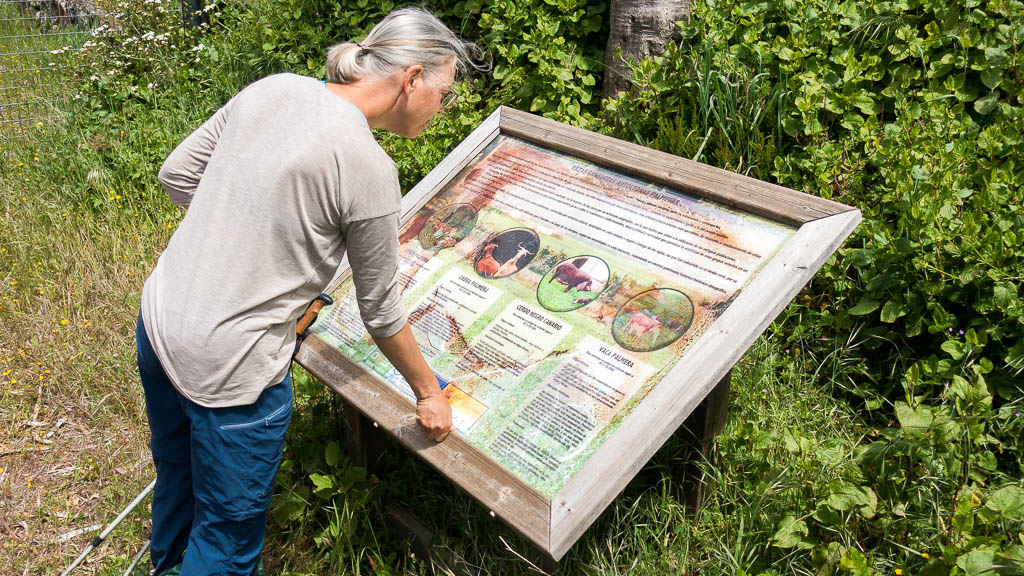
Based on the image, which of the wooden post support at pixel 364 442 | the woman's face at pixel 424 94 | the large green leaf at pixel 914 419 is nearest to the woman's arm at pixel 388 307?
the woman's face at pixel 424 94

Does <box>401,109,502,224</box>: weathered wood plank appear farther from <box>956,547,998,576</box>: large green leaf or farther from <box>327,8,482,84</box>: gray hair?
<box>956,547,998,576</box>: large green leaf

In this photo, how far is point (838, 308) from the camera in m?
3.07

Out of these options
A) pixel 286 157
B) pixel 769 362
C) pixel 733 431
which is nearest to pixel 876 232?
pixel 769 362

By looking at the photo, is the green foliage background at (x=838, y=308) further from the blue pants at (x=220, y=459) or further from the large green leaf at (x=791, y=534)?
the blue pants at (x=220, y=459)

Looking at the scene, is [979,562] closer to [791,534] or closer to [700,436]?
[791,534]

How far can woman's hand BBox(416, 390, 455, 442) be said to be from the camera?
2.03m

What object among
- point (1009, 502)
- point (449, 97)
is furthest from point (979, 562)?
point (449, 97)

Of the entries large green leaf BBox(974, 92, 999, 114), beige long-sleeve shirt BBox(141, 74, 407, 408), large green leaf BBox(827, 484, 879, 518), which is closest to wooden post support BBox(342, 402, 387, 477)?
beige long-sleeve shirt BBox(141, 74, 407, 408)

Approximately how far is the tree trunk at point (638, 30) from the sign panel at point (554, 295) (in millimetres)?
1350

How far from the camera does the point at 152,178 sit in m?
4.94

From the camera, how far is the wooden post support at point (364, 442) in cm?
277

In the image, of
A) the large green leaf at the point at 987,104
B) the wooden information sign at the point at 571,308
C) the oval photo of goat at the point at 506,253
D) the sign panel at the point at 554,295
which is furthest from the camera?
the large green leaf at the point at 987,104

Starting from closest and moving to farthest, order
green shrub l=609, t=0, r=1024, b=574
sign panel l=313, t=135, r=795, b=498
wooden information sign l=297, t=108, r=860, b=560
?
wooden information sign l=297, t=108, r=860, b=560 → sign panel l=313, t=135, r=795, b=498 → green shrub l=609, t=0, r=1024, b=574

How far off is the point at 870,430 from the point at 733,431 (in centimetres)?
52
